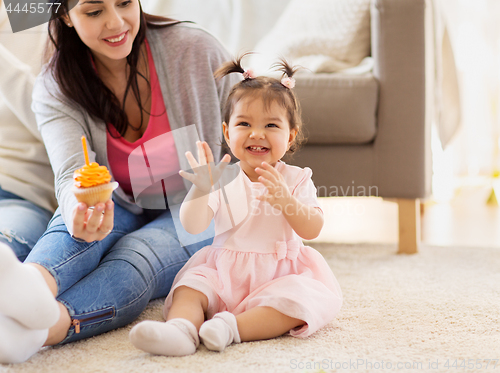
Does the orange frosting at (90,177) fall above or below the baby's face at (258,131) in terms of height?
below

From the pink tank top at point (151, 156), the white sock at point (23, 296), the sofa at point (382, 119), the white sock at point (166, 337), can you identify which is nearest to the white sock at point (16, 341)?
the white sock at point (23, 296)

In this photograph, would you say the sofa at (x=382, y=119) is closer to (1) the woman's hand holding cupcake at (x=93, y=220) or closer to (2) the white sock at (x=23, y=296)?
(1) the woman's hand holding cupcake at (x=93, y=220)

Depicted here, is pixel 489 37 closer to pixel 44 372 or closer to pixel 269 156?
pixel 269 156

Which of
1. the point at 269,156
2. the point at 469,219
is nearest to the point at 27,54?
the point at 269,156

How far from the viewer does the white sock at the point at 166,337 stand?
69 cm

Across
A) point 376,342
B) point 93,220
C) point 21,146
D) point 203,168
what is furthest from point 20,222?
point 376,342

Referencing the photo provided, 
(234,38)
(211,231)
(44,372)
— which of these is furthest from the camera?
(234,38)

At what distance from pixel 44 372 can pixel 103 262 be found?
0.26m

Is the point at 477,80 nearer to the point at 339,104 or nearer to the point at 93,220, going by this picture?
the point at 339,104

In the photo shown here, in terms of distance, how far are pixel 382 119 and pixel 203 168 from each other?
0.72 meters

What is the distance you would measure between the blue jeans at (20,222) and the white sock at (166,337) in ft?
1.59

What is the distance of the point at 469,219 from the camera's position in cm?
193

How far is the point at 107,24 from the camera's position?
970mm

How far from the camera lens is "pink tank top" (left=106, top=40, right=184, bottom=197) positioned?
1086 mm
